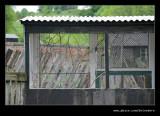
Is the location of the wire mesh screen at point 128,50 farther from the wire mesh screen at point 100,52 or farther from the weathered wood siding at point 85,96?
the weathered wood siding at point 85,96

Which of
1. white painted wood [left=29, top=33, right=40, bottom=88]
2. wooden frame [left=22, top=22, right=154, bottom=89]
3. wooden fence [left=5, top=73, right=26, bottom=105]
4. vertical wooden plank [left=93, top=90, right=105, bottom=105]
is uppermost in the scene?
wooden frame [left=22, top=22, right=154, bottom=89]

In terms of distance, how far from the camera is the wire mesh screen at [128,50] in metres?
3.48

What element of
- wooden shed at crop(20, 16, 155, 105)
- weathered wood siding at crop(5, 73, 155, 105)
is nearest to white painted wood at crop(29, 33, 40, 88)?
wooden shed at crop(20, 16, 155, 105)

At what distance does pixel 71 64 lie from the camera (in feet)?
11.2

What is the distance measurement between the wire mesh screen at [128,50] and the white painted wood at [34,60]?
2.30 feet

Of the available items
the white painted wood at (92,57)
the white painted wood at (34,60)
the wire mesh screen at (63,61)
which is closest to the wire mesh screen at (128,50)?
the white painted wood at (92,57)

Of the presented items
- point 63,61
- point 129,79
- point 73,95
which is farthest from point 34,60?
point 129,79

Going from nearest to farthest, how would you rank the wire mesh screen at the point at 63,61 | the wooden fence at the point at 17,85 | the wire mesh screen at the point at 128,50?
the wooden fence at the point at 17,85, the wire mesh screen at the point at 63,61, the wire mesh screen at the point at 128,50

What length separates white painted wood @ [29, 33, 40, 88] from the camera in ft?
10.7

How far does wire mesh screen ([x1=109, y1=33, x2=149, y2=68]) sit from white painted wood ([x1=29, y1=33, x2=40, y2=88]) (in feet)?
2.30

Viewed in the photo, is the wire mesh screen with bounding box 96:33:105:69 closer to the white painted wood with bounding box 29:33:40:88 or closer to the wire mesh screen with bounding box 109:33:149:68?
the wire mesh screen with bounding box 109:33:149:68

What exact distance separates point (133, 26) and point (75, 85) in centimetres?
77
